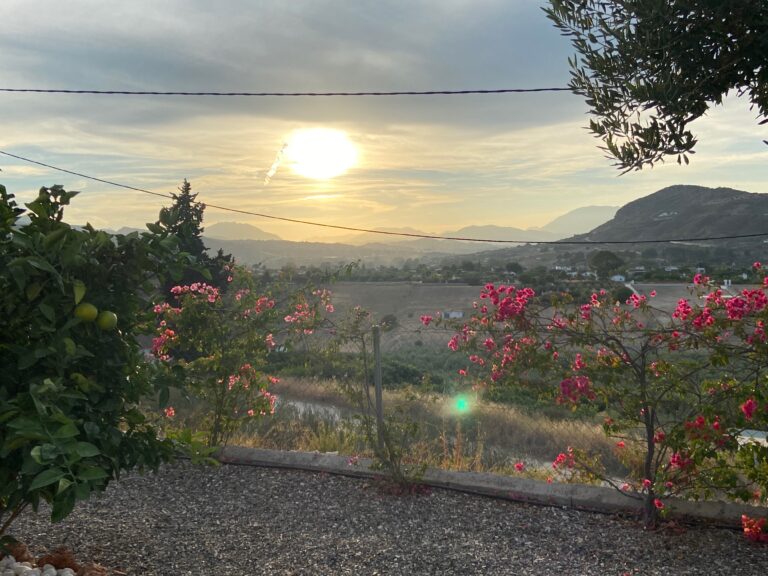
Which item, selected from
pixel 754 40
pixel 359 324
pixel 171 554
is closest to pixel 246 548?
pixel 171 554

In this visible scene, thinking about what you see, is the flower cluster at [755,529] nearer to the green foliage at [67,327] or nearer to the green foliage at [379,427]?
the green foliage at [379,427]

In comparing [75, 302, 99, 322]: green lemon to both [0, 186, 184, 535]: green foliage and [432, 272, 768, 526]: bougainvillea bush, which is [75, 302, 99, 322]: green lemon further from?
[432, 272, 768, 526]: bougainvillea bush

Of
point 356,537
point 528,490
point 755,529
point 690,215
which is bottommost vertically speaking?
point 356,537

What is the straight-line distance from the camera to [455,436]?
9594mm

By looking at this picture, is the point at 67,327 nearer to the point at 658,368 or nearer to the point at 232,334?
the point at 658,368

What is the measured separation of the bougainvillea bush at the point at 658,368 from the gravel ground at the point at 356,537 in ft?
1.63

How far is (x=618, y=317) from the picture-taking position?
16.9 ft

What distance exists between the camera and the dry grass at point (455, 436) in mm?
7113

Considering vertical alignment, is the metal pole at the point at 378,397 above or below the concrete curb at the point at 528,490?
above

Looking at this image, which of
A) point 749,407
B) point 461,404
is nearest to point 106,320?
point 749,407

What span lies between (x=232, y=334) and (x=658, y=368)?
4570 mm

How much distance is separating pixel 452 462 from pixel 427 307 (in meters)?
26.5

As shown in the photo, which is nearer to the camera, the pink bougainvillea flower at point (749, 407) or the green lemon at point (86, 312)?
the green lemon at point (86, 312)

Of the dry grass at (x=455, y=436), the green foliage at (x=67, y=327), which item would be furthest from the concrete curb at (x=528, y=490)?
the green foliage at (x=67, y=327)
